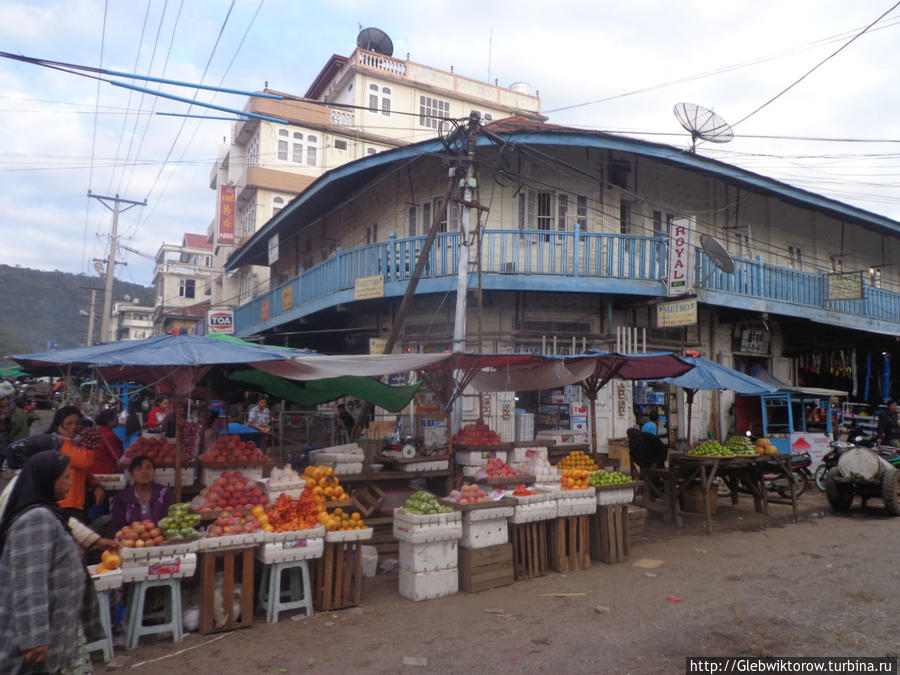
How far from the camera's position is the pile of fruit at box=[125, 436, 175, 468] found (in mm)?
→ 7559

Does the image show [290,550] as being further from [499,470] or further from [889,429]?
[889,429]

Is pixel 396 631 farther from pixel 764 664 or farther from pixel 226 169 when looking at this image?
pixel 226 169

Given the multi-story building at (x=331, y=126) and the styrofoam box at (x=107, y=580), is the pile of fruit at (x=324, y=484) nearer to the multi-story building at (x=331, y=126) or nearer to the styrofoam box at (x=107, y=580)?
the styrofoam box at (x=107, y=580)

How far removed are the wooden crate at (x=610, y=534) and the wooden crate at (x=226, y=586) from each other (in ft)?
14.8

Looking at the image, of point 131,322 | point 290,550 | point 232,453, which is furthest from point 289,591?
point 131,322

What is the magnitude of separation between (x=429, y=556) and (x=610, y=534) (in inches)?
108

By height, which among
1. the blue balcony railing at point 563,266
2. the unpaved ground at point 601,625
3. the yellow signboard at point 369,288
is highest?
the blue balcony railing at point 563,266

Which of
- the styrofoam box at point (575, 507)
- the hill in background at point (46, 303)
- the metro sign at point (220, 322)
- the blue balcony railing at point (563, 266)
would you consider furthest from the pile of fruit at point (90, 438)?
the hill in background at point (46, 303)

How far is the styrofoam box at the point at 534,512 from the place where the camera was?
7137 mm

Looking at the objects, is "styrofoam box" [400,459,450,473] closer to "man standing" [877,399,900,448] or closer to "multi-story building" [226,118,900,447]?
"multi-story building" [226,118,900,447]

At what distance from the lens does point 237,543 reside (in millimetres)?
5707

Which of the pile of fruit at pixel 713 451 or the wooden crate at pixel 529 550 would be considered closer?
the wooden crate at pixel 529 550

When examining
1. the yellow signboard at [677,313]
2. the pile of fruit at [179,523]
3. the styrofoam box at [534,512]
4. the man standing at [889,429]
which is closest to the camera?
the pile of fruit at [179,523]

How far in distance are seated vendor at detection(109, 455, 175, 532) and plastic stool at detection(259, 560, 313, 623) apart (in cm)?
128
